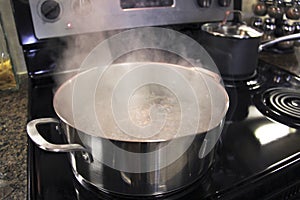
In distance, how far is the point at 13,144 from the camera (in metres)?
0.52

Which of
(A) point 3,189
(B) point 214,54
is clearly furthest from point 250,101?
(A) point 3,189

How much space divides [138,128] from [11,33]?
530 mm

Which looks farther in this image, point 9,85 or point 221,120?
point 9,85

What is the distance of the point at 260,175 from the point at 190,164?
4.9 inches

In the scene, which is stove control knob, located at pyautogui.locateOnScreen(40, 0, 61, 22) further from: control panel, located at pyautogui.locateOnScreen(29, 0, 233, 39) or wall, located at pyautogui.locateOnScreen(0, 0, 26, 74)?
wall, located at pyautogui.locateOnScreen(0, 0, 26, 74)

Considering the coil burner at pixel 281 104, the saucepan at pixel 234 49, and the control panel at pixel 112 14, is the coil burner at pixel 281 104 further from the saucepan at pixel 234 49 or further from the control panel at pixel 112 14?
the control panel at pixel 112 14

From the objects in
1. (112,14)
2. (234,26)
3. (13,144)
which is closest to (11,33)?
(112,14)

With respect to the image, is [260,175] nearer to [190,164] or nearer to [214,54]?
[190,164]

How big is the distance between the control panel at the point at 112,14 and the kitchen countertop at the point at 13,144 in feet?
0.58

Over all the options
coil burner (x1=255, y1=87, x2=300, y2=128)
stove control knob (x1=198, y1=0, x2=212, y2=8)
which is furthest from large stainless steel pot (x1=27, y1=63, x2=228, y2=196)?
stove control knob (x1=198, y1=0, x2=212, y2=8)

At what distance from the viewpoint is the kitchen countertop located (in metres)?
0.42

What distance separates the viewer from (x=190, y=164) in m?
0.41

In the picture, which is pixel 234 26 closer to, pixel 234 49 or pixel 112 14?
pixel 234 49

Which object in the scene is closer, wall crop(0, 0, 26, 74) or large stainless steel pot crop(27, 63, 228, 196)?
large stainless steel pot crop(27, 63, 228, 196)
